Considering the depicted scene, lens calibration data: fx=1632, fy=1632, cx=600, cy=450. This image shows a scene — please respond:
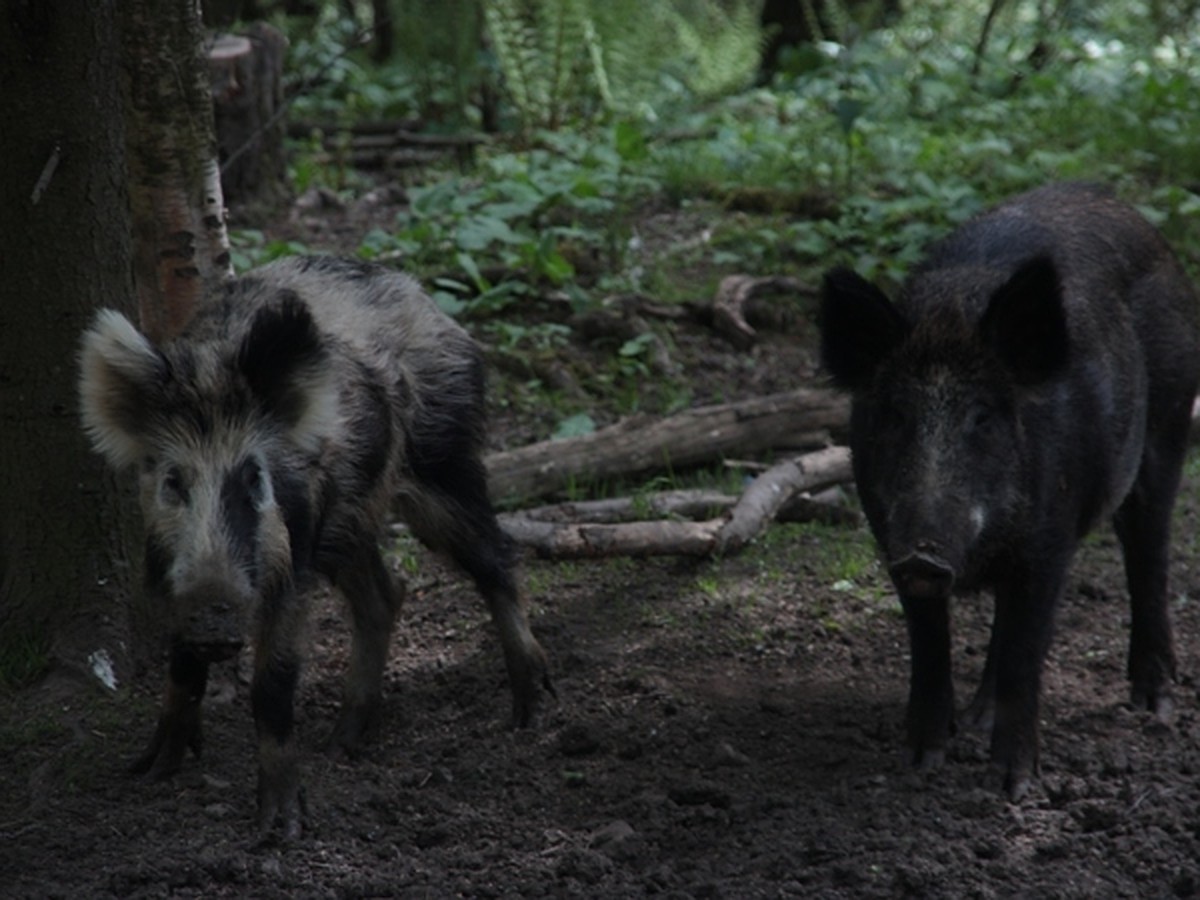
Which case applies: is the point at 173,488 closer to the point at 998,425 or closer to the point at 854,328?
the point at 854,328

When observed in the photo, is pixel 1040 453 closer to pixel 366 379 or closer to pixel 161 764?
pixel 366 379

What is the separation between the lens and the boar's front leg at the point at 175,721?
452 centimetres

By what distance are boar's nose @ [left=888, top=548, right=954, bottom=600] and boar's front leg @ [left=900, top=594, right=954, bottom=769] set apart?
1.76 feet

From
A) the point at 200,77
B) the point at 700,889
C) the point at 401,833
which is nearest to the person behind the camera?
the point at 700,889

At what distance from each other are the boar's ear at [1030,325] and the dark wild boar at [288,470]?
174cm

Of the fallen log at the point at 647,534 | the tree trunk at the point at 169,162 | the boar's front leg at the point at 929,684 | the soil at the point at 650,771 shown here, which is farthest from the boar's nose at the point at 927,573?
the tree trunk at the point at 169,162

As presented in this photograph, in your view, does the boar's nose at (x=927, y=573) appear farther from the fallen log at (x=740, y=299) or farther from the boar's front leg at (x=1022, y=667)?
the fallen log at (x=740, y=299)

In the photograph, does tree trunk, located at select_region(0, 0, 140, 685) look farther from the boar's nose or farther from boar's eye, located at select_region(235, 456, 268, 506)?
the boar's nose

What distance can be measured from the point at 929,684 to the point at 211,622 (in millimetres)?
2058

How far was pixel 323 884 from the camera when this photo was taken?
402cm

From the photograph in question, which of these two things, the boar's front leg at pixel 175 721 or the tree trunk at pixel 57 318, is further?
the tree trunk at pixel 57 318

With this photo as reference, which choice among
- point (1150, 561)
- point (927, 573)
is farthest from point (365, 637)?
point (1150, 561)

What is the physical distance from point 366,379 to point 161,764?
4.06ft

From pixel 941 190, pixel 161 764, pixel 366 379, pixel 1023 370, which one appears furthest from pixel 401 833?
pixel 941 190
